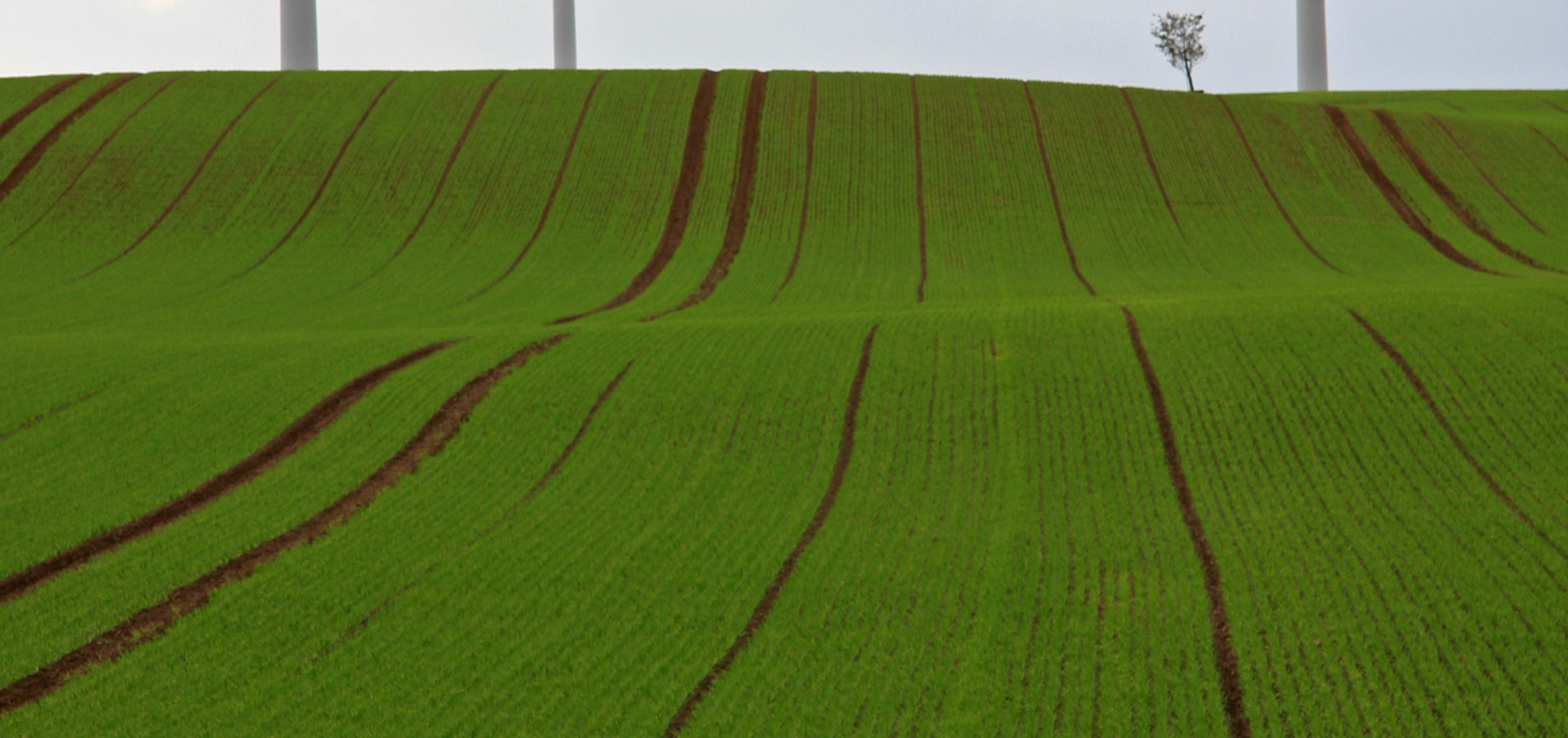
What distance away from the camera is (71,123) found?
4156 centimetres

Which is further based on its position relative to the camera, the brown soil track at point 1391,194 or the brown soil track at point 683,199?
the brown soil track at point 1391,194

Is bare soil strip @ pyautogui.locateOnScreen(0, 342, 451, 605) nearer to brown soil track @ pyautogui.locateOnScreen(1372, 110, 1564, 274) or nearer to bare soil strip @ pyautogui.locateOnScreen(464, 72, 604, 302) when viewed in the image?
bare soil strip @ pyautogui.locateOnScreen(464, 72, 604, 302)

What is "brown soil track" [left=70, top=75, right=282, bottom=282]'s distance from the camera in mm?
32344

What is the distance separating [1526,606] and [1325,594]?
181cm

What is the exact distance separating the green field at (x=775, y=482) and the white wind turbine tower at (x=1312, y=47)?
130ft

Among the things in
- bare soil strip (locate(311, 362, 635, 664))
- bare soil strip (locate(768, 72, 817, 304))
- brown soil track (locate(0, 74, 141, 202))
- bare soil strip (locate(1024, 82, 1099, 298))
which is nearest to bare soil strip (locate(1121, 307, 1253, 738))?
bare soil strip (locate(311, 362, 635, 664))

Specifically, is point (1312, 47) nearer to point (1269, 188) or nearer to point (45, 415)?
point (1269, 188)

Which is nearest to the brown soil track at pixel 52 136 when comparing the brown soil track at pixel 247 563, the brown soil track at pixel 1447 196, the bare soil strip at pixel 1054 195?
the brown soil track at pixel 247 563

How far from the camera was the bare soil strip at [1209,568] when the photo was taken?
952 cm

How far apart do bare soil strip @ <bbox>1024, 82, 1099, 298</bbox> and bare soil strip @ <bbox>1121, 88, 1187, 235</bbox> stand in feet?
11.7

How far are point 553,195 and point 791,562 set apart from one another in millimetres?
27738

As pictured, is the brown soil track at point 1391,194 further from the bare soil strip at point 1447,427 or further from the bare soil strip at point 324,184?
the bare soil strip at point 324,184

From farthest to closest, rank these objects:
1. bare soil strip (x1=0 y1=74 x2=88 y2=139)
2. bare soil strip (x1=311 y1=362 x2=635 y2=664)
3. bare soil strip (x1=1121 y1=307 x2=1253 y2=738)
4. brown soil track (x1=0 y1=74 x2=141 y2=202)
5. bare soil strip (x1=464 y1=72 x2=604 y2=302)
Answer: bare soil strip (x1=0 y1=74 x2=88 y2=139)
brown soil track (x1=0 y1=74 x2=141 y2=202)
bare soil strip (x1=464 y1=72 x2=604 y2=302)
bare soil strip (x1=311 y1=362 x2=635 y2=664)
bare soil strip (x1=1121 y1=307 x2=1253 y2=738)

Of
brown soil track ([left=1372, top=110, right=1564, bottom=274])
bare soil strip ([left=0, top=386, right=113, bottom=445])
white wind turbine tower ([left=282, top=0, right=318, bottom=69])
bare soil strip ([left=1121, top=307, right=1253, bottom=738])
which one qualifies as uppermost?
white wind turbine tower ([left=282, top=0, right=318, bottom=69])
